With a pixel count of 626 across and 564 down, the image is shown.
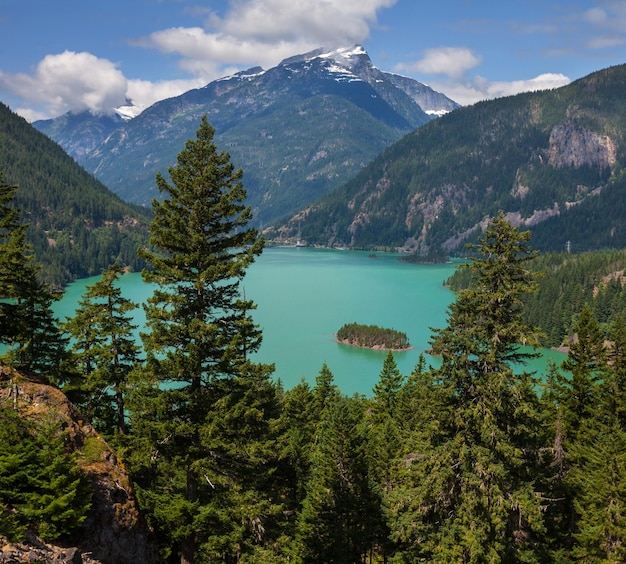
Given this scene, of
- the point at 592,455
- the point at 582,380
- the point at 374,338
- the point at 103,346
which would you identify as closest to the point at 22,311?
the point at 103,346

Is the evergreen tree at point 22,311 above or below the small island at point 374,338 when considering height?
above

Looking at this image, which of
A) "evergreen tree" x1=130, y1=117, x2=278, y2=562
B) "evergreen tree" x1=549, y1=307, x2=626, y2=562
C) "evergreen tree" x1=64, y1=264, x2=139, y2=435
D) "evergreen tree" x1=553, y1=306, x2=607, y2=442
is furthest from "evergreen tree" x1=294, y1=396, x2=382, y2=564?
"evergreen tree" x1=553, y1=306, x2=607, y2=442

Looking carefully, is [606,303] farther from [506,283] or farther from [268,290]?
[506,283]

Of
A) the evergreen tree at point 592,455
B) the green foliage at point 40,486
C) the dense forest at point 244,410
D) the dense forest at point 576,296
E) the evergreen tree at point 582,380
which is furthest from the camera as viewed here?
the dense forest at point 576,296

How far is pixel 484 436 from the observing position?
15656 millimetres

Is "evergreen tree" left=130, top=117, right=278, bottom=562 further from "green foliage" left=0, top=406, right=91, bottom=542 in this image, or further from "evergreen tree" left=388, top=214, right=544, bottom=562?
"evergreen tree" left=388, top=214, right=544, bottom=562

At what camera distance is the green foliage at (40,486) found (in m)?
11.9

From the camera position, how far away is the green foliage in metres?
11.9

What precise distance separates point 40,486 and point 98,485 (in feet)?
10.4

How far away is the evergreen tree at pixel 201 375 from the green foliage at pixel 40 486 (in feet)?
10.1

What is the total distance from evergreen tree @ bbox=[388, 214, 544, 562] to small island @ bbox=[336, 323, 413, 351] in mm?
108730

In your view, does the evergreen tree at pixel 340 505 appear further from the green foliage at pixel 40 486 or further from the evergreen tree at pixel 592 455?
the green foliage at pixel 40 486

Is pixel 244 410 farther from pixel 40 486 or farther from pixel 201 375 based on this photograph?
pixel 40 486

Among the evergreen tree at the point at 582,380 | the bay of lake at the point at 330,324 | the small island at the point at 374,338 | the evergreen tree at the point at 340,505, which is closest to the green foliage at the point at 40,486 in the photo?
the evergreen tree at the point at 340,505
